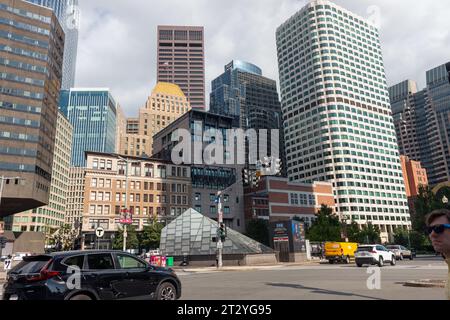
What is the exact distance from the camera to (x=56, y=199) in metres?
150

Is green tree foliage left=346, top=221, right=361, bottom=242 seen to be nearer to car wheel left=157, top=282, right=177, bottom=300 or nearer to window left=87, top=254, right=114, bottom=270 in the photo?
car wheel left=157, top=282, right=177, bottom=300

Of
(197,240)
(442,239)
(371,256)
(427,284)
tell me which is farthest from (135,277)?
(197,240)

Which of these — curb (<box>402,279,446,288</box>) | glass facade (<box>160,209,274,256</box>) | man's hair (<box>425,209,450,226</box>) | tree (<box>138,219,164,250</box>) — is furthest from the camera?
tree (<box>138,219,164,250</box>)

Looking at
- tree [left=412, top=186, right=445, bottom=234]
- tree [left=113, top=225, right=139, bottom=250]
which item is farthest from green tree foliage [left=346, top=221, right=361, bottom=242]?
tree [left=113, top=225, right=139, bottom=250]

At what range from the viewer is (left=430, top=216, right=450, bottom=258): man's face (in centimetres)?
398

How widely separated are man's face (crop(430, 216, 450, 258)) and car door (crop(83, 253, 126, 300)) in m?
7.33

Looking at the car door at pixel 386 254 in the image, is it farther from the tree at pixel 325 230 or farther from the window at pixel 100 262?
the tree at pixel 325 230

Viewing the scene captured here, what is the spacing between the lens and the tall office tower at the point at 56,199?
414ft

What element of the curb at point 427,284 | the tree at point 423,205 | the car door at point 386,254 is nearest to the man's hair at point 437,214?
the curb at point 427,284

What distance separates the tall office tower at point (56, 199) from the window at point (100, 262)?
5257 inches

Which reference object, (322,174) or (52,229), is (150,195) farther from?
(322,174)

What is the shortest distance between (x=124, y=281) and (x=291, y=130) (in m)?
161
